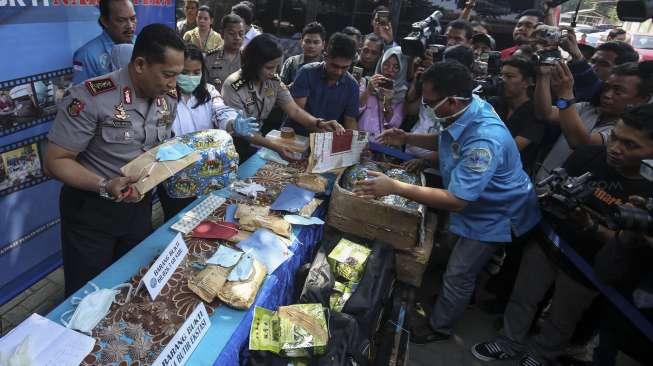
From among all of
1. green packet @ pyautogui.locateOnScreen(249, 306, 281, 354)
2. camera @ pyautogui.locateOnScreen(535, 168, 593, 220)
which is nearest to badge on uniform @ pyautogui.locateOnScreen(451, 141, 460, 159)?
camera @ pyautogui.locateOnScreen(535, 168, 593, 220)

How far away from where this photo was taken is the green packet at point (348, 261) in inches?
79.8

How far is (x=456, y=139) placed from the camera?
227cm

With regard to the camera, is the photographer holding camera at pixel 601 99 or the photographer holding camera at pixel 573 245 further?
the photographer holding camera at pixel 601 99

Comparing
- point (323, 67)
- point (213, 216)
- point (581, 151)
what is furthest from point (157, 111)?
point (581, 151)

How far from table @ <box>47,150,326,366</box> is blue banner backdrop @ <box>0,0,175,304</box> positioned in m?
1.07

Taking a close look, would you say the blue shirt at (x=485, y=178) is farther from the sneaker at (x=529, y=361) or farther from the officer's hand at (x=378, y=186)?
the sneaker at (x=529, y=361)

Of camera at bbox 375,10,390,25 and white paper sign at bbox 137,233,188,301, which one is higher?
camera at bbox 375,10,390,25

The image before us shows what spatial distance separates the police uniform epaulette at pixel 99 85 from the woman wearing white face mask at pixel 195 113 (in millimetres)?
491

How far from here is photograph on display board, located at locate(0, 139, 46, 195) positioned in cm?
224

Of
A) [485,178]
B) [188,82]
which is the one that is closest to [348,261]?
[485,178]

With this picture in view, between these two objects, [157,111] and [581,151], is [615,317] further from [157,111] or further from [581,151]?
[157,111]

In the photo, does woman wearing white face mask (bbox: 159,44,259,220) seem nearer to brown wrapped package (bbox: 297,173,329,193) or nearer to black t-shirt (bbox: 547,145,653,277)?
brown wrapped package (bbox: 297,173,329,193)

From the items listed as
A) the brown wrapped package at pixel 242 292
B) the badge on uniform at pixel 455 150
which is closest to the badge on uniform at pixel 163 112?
the brown wrapped package at pixel 242 292

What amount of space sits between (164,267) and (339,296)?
0.80 meters
